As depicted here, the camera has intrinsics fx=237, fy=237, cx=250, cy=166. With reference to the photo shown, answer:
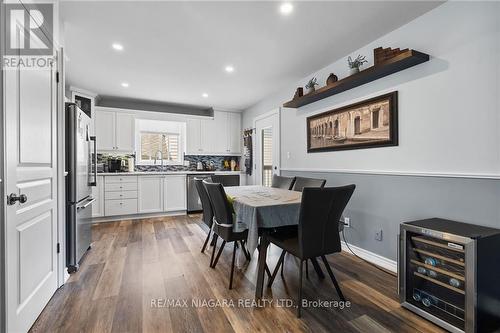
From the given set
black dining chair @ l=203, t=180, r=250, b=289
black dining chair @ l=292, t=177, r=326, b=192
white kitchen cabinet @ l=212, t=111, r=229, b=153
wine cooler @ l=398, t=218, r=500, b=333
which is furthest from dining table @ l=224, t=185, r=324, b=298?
white kitchen cabinet @ l=212, t=111, r=229, b=153

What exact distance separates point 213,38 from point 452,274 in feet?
9.25

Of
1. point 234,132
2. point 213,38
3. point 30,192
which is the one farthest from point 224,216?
point 234,132

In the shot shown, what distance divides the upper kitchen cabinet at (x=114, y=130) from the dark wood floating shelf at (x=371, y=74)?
3.38 meters

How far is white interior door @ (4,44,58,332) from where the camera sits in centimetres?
131

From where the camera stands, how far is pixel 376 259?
2.50m

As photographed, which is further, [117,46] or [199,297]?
[117,46]

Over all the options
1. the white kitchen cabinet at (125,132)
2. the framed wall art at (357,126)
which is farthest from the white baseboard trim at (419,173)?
the white kitchen cabinet at (125,132)

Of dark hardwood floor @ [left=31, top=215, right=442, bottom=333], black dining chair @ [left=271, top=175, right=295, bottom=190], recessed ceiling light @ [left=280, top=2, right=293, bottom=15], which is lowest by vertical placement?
dark hardwood floor @ [left=31, top=215, right=442, bottom=333]

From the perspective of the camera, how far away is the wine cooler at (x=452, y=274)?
143 cm

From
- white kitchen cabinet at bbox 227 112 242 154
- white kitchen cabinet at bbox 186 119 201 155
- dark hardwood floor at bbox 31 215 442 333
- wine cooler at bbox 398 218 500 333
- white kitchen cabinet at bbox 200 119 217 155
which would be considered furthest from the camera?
white kitchen cabinet at bbox 227 112 242 154

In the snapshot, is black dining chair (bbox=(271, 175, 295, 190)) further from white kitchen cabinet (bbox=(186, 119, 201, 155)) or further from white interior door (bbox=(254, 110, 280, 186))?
white kitchen cabinet (bbox=(186, 119, 201, 155))

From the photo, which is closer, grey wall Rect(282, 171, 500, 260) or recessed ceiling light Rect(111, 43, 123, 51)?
grey wall Rect(282, 171, 500, 260)

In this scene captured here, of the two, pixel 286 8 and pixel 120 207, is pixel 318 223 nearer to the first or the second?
pixel 286 8

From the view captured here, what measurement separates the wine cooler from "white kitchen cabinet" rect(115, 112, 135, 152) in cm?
475
